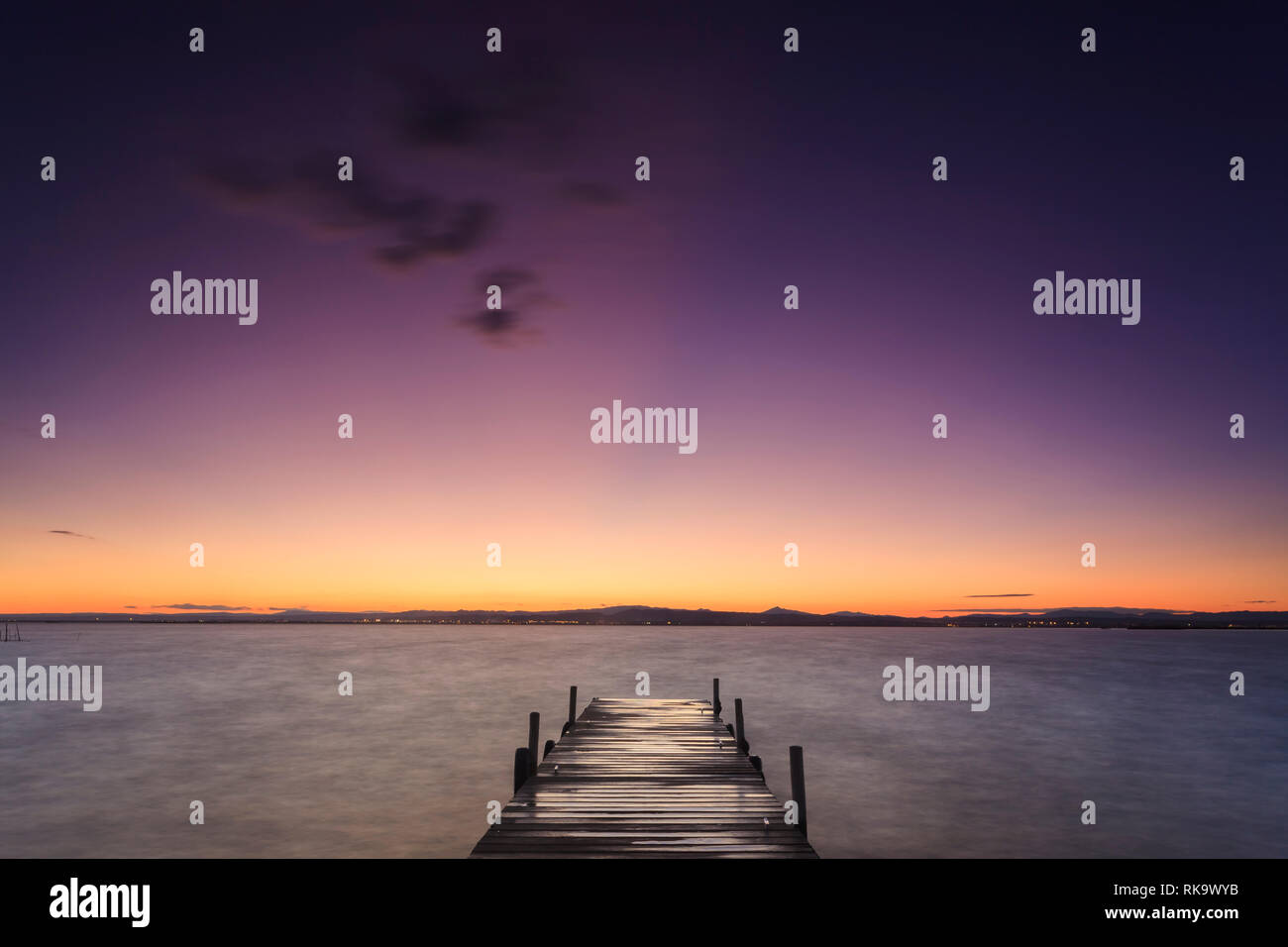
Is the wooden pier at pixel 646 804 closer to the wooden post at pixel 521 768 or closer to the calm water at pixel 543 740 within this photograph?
the wooden post at pixel 521 768

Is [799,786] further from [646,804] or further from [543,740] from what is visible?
[543,740]

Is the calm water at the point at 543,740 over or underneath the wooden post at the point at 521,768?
underneath

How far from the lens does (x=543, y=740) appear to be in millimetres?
25672

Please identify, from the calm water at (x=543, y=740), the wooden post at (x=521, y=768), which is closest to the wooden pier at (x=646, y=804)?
the wooden post at (x=521, y=768)

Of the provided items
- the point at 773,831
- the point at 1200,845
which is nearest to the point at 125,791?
the point at 773,831

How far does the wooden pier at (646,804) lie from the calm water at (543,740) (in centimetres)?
388

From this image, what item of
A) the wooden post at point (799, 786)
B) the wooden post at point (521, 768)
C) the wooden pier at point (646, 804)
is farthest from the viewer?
the wooden post at point (521, 768)

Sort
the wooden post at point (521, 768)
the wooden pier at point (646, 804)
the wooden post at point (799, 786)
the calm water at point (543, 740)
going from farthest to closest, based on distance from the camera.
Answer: the calm water at point (543, 740)
the wooden post at point (521, 768)
the wooden post at point (799, 786)
the wooden pier at point (646, 804)

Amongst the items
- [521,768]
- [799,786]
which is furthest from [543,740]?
[799,786]

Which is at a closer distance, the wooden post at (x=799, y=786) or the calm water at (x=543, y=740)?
the wooden post at (x=799, y=786)

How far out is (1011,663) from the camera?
228 feet

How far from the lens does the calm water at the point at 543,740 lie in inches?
600

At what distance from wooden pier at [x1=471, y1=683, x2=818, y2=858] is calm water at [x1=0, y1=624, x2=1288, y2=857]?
388 centimetres
